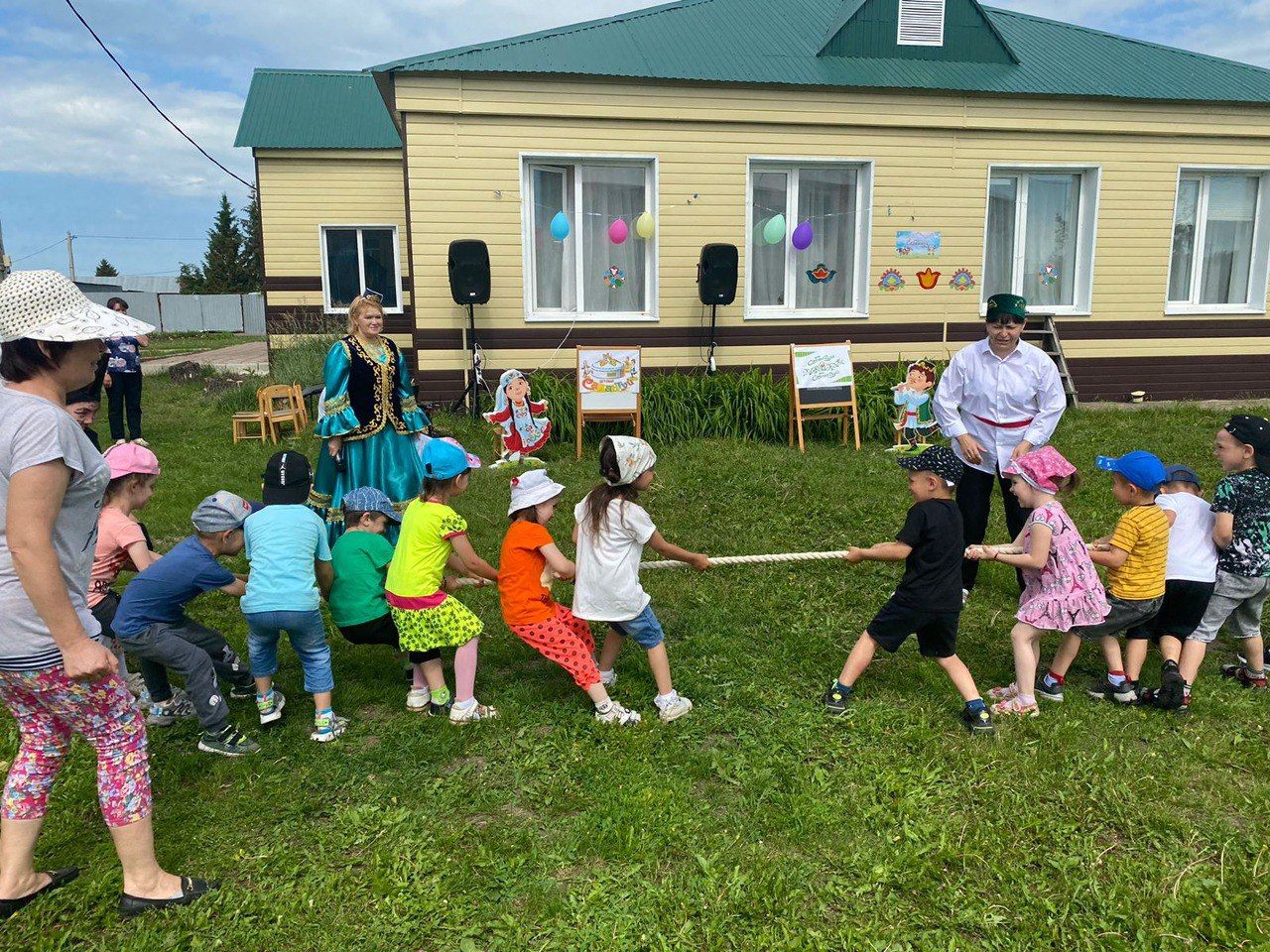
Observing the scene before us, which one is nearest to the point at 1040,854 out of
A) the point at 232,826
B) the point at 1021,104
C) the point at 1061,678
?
the point at 1061,678

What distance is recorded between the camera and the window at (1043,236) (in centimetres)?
1226

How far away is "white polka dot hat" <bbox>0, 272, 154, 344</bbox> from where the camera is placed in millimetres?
2586

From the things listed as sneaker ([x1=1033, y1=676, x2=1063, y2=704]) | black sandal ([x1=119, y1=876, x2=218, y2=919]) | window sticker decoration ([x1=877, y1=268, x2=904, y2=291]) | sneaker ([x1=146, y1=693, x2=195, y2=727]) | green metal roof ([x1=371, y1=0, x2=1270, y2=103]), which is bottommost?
black sandal ([x1=119, y1=876, x2=218, y2=919])

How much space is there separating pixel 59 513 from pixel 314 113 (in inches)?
685

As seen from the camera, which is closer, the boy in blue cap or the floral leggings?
the floral leggings

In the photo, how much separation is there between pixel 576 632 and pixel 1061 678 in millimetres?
2528

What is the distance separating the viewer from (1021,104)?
11.7 metres

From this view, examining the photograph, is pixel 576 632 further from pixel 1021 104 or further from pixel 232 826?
pixel 1021 104

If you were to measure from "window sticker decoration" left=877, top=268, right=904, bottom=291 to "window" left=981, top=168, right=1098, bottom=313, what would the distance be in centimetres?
142

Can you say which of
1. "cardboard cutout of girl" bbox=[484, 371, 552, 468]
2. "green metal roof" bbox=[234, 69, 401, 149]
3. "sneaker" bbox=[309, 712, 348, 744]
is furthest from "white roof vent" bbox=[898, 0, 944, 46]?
"sneaker" bbox=[309, 712, 348, 744]

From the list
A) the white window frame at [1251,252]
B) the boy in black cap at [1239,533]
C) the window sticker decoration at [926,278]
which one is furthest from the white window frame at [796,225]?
the boy in black cap at [1239,533]

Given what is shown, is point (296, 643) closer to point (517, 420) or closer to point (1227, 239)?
point (517, 420)

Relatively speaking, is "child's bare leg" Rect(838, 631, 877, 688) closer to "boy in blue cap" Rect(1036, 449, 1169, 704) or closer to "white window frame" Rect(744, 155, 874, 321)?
"boy in blue cap" Rect(1036, 449, 1169, 704)

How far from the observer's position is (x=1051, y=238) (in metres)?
12.5
